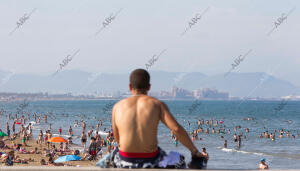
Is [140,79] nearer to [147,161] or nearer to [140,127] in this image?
[140,127]

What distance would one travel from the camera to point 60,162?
24766 millimetres

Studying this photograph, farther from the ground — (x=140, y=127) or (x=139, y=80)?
(x=139, y=80)

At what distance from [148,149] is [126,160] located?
0.77 feet

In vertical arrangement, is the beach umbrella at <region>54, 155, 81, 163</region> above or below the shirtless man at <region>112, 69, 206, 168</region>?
below

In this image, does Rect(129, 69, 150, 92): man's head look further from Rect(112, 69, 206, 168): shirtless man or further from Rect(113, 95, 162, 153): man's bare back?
Rect(113, 95, 162, 153): man's bare back

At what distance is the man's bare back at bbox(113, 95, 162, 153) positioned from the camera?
4219 millimetres

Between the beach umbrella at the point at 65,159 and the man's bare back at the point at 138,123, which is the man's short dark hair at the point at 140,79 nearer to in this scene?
the man's bare back at the point at 138,123

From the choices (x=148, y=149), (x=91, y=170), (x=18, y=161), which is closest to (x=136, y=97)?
(x=148, y=149)

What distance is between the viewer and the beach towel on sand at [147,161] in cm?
430

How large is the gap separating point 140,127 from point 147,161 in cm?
34

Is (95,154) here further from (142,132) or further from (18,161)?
(142,132)

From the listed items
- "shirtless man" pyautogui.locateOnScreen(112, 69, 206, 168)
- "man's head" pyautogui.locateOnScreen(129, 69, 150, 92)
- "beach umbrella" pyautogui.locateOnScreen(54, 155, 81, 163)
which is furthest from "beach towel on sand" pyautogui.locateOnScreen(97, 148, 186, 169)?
"beach umbrella" pyautogui.locateOnScreen(54, 155, 81, 163)

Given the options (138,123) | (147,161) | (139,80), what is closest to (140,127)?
(138,123)

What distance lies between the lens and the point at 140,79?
441cm
